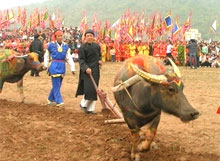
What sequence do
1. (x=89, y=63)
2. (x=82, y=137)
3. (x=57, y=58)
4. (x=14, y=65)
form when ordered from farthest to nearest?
(x=14, y=65) < (x=57, y=58) < (x=89, y=63) < (x=82, y=137)

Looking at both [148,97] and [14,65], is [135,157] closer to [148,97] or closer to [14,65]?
[148,97]

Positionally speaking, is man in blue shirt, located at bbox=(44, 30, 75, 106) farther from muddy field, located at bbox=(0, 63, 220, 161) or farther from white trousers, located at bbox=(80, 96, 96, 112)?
white trousers, located at bbox=(80, 96, 96, 112)

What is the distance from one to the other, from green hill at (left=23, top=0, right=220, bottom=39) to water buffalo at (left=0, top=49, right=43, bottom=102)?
54.7 metres

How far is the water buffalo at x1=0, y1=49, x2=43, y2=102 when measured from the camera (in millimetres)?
8435

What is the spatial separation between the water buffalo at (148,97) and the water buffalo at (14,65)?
385cm

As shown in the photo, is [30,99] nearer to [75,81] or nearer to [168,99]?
[75,81]

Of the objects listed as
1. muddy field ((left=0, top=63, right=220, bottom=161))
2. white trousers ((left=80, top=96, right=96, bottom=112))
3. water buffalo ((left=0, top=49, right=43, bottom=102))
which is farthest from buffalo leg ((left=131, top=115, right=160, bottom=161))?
water buffalo ((left=0, top=49, right=43, bottom=102))

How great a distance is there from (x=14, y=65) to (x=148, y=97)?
492 cm

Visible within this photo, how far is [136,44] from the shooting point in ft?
76.7

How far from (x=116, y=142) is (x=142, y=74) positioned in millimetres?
1658

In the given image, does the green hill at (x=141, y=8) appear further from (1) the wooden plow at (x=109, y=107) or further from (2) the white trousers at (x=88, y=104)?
(1) the wooden plow at (x=109, y=107)

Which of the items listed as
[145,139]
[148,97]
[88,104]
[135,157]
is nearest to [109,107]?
[88,104]

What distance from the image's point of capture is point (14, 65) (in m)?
8.48

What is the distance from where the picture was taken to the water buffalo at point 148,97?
4.13 meters
